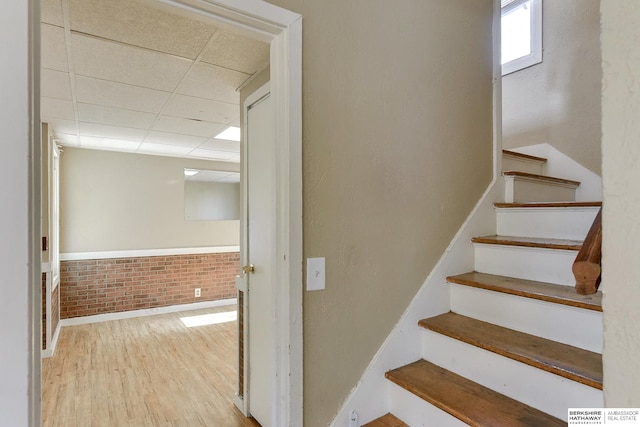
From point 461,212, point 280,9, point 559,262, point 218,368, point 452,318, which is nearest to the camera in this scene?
point 280,9

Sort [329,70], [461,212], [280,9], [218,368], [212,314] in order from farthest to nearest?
[212,314] < [218,368] < [461,212] < [329,70] < [280,9]

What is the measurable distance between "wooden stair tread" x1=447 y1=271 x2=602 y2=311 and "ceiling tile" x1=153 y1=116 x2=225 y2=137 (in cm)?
277

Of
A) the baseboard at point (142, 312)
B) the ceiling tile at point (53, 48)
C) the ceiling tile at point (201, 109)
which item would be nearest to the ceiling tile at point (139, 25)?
the ceiling tile at point (53, 48)

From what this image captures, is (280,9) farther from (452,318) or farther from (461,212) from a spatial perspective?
(452,318)

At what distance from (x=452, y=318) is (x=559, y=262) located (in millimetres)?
562

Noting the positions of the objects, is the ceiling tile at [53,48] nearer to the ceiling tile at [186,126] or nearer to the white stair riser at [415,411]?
the ceiling tile at [186,126]

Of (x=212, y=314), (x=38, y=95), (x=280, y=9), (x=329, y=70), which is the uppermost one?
(x=280, y=9)

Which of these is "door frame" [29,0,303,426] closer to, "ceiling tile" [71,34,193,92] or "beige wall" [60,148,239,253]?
"ceiling tile" [71,34,193,92]

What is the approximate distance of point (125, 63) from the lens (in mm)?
2016

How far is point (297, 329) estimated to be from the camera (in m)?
1.24

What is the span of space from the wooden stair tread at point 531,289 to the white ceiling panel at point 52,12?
2.28 m

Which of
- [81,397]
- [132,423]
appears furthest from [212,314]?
[132,423]

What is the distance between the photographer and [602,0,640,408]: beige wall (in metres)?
0.51

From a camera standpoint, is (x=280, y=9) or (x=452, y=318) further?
(x=452, y=318)
